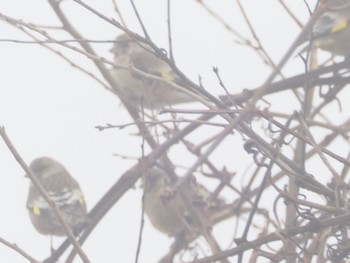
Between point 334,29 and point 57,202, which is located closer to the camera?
point 334,29

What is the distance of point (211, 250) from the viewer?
415cm

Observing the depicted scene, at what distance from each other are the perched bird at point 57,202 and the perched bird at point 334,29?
2.24 m

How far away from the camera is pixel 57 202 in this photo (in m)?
7.32

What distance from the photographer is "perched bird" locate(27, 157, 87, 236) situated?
7023mm

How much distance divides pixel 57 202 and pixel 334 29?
9.17 ft

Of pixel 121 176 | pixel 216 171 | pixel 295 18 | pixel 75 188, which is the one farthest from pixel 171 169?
pixel 75 188

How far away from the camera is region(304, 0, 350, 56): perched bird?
216 inches

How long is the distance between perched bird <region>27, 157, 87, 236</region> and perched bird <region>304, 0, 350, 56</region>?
2.24 meters

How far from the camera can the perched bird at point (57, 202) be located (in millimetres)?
7023

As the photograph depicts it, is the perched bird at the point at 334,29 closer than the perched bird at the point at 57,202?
Yes

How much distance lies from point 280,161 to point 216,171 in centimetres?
182

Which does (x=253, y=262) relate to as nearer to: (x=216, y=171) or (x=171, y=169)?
(x=216, y=171)

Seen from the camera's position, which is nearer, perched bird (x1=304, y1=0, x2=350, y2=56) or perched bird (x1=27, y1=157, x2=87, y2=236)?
perched bird (x1=304, y1=0, x2=350, y2=56)

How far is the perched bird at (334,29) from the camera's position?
5484 millimetres
